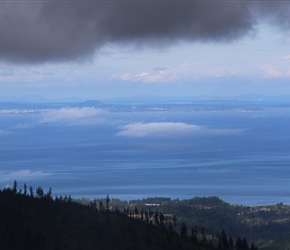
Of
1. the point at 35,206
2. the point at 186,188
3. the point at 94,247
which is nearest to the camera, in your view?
the point at 94,247

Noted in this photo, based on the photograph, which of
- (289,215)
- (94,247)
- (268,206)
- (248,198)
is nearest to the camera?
(94,247)

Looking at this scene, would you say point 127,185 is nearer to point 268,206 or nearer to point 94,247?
point 268,206

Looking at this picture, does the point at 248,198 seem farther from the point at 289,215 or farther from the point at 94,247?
the point at 94,247

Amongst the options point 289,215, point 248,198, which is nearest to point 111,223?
point 289,215

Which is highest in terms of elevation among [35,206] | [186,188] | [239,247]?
[186,188]

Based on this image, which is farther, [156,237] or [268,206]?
[268,206]

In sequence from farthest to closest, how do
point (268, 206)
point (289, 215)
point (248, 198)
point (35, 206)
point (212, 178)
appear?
1. point (212, 178)
2. point (248, 198)
3. point (268, 206)
4. point (289, 215)
5. point (35, 206)

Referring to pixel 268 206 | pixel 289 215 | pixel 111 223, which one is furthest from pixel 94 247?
pixel 268 206

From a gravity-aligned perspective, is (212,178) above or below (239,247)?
above

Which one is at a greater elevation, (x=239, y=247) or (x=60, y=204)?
(x=60, y=204)
